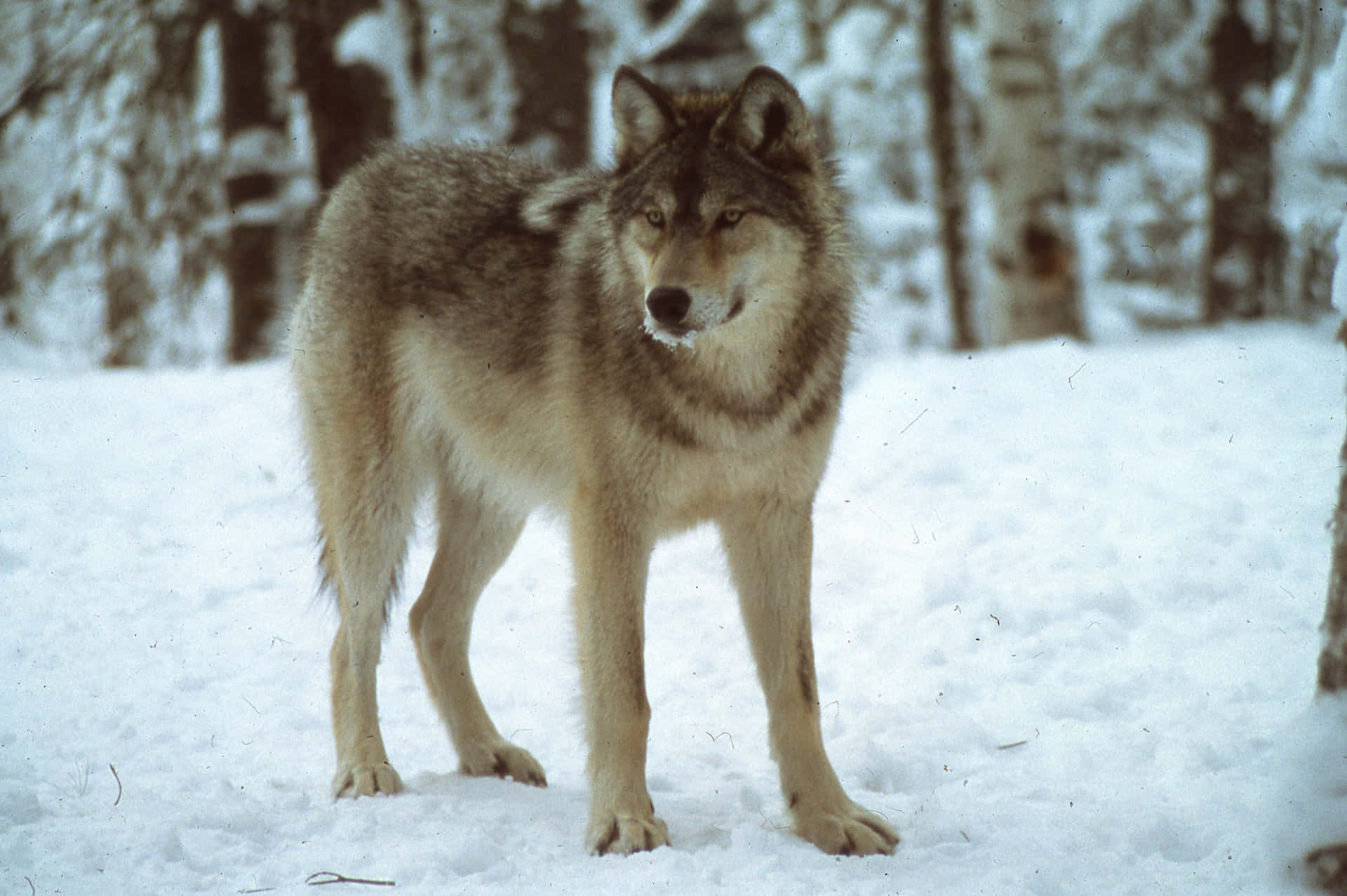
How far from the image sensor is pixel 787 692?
3.47m

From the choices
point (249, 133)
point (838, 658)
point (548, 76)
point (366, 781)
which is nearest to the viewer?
point (366, 781)

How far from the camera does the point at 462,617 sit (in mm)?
4250

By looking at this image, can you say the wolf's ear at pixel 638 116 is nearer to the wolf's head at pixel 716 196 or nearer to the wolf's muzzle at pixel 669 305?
the wolf's head at pixel 716 196

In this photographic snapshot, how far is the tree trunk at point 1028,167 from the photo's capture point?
799 cm

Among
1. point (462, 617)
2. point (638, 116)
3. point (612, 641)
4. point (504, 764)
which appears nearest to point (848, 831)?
point (612, 641)

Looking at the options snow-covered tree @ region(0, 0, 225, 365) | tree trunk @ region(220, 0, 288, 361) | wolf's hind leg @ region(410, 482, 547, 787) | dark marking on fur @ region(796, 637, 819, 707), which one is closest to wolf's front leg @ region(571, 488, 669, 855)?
dark marking on fur @ region(796, 637, 819, 707)

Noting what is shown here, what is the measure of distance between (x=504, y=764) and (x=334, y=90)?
5.77m

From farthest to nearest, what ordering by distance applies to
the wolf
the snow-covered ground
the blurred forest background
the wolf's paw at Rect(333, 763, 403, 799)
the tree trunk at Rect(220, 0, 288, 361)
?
the tree trunk at Rect(220, 0, 288, 361)
the blurred forest background
the wolf's paw at Rect(333, 763, 403, 799)
the wolf
the snow-covered ground

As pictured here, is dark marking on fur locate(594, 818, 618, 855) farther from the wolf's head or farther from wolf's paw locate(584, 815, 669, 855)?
the wolf's head

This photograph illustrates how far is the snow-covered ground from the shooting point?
291 centimetres

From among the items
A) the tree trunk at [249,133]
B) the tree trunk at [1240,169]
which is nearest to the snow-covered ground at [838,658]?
the tree trunk at [249,133]

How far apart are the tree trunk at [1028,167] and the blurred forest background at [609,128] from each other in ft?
0.06

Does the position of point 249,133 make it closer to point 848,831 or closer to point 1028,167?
point 1028,167

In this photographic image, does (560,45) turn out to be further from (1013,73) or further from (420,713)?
(420,713)
